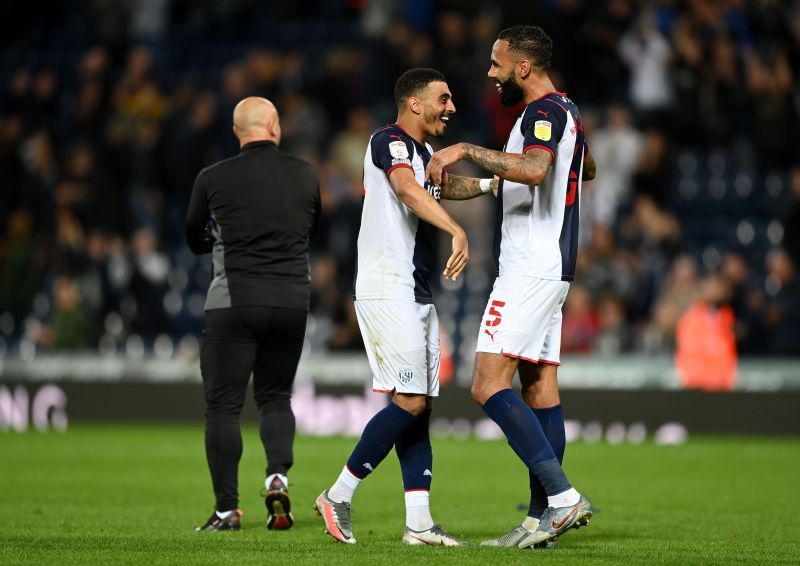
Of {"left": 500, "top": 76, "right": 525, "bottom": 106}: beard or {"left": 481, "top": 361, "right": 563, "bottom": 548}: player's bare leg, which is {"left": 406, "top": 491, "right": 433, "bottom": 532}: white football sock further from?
{"left": 500, "top": 76, "right": 525, "bottom": 106}: beard

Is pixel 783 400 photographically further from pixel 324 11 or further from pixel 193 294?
pixel 324 11

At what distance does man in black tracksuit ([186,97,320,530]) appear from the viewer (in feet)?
23.6

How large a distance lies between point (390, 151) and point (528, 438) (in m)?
1.49

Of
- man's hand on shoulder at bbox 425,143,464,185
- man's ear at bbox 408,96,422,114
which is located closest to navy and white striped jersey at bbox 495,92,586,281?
man's hand on shoulder at bbox 425,143,464,185

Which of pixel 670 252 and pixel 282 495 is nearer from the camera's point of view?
pixel 282 495

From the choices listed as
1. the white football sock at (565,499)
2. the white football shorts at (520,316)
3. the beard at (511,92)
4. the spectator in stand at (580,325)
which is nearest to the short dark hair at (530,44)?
the beard at (511,92)

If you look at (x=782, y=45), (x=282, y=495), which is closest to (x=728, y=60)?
(x=782, y=45)

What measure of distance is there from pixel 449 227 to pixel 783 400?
9.40 meters

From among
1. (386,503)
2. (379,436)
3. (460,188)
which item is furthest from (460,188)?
(386,503)

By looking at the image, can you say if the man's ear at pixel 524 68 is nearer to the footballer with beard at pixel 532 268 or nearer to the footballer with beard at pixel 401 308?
the footballer with beard at pixel 532 268

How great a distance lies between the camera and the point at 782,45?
55.1 ft

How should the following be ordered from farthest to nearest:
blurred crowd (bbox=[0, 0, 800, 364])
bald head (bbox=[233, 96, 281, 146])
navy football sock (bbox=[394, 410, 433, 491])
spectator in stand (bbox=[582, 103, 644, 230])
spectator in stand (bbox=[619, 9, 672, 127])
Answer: spectator in stand (bbox=[619, 9, 672, 127]) → spectator in stand (bbox=[582, 103, 644, 230]) → blurred crowd (bbox=[0, 0, 800, 364]) → bald head (bbox=[233, 96, 281, 146]) → navy football sock (bbox=[394, 410, 433, 491])

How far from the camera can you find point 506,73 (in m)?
6.74

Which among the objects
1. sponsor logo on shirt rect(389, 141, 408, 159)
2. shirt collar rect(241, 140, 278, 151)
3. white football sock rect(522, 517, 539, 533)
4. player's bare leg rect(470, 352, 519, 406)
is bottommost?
white football sock rect(522, 517, 539, 533)
